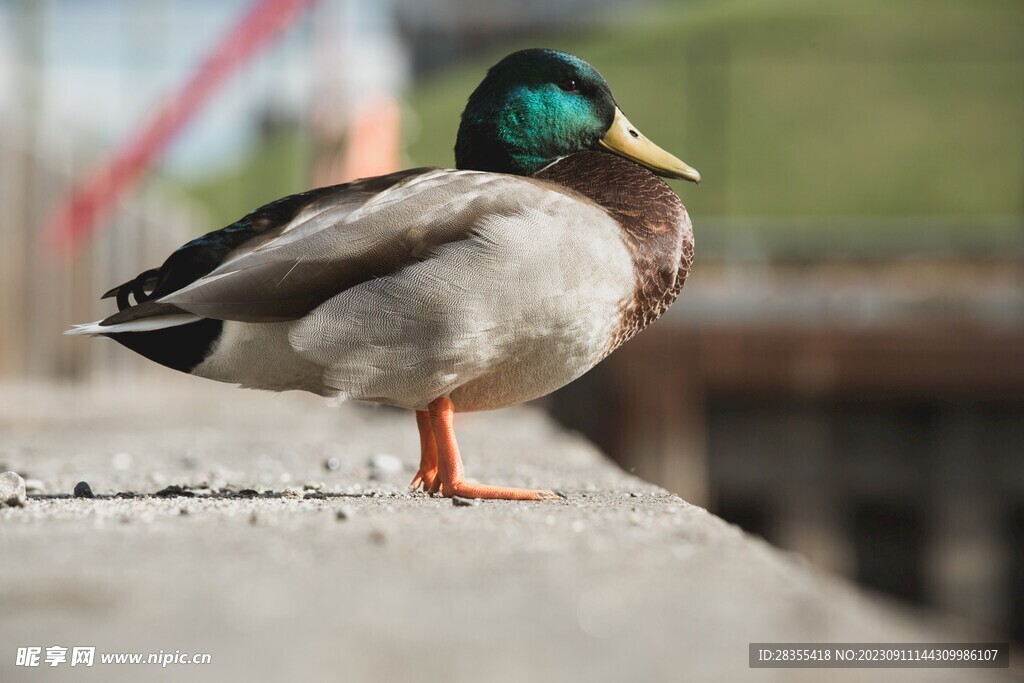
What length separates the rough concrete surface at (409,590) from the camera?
72.9 inches

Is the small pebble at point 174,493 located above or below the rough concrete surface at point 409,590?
below

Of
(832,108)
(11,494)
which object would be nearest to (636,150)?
(11,494)

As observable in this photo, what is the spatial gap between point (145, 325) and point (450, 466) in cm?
84

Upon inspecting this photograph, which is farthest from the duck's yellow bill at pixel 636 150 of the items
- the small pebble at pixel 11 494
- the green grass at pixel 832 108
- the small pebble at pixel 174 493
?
the green grass at pixel 832 108

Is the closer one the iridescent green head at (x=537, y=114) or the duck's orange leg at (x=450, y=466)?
the duck's orange leg at (x=450, y=466)

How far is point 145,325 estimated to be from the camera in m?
3.36

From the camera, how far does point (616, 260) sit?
134 inches

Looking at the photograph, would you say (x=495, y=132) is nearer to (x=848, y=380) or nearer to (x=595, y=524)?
(x=595, y=524)

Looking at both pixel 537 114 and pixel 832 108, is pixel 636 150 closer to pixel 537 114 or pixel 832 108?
pixel 537 114

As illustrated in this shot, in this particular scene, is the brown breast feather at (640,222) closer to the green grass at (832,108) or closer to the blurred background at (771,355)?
the blurred background at (771,355)

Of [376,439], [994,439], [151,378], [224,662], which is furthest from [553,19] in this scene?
[224,662]

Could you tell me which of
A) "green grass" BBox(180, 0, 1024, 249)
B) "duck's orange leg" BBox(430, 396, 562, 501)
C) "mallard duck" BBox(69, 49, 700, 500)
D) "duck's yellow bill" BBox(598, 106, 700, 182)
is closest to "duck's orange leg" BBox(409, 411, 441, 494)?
"mallard duck" BBox(69, 49, 700, 500)

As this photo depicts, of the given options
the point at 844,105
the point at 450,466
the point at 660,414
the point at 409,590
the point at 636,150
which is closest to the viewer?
the point at 409,590

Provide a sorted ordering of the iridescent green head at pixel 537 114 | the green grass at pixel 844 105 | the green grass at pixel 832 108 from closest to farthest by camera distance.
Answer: the iridescent green head at pixel 537 114
the green grass at pixel 832 108
the green grass at pixel 844 105
